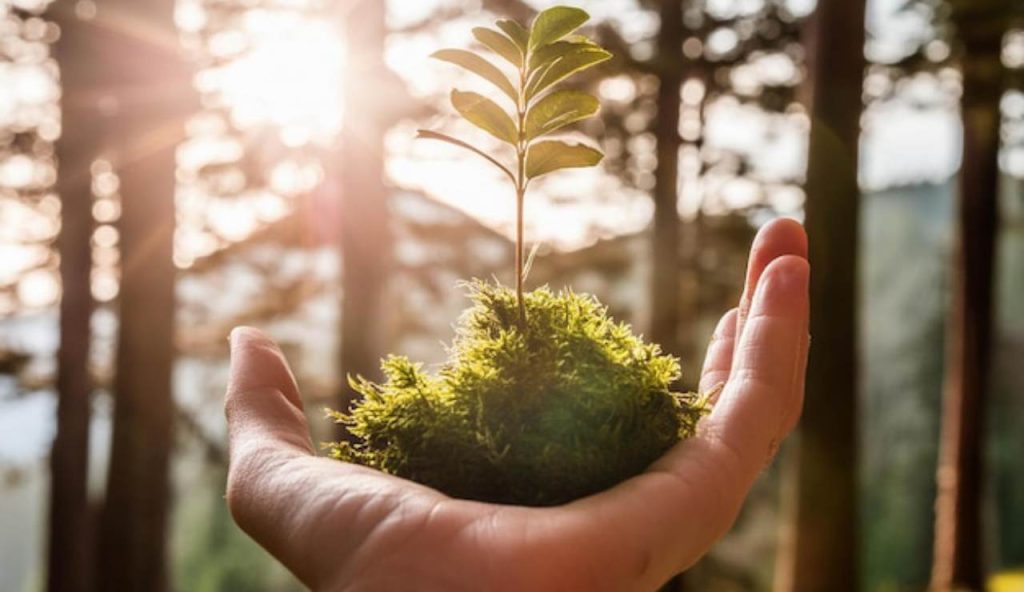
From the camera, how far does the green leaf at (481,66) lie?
4.35ft

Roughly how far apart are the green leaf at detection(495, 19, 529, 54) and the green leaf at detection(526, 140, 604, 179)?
0.50 feet

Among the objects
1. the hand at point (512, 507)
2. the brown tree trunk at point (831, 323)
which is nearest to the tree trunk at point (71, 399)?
the brown tree trunk at point (831, 323)

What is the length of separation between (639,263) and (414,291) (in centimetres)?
371

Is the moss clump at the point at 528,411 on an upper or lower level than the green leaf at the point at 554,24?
lower

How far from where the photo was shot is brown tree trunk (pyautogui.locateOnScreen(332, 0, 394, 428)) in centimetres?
683

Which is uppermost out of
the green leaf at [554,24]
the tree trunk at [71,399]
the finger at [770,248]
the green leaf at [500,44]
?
the green leaf at [554,24]

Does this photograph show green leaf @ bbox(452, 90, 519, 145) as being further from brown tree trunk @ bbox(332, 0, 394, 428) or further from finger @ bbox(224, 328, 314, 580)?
brown tree trunk @ bbox(332, 0, 394, 428)

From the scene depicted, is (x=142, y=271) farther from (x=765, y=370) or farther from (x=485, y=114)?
(x=765, y=370)

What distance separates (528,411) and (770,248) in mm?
614

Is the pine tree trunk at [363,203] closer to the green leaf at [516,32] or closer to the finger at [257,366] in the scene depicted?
the finger at [257,366]

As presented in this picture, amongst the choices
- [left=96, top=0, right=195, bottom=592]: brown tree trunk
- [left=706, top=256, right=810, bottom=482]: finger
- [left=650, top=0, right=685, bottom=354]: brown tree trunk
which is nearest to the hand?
[left=706, top=256, right=810, bottom=482]: finger

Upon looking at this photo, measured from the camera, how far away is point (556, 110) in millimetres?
1352

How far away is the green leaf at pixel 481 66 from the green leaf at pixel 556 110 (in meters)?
0.05

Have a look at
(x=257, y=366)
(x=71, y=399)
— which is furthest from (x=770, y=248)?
(x=71, y=399)
